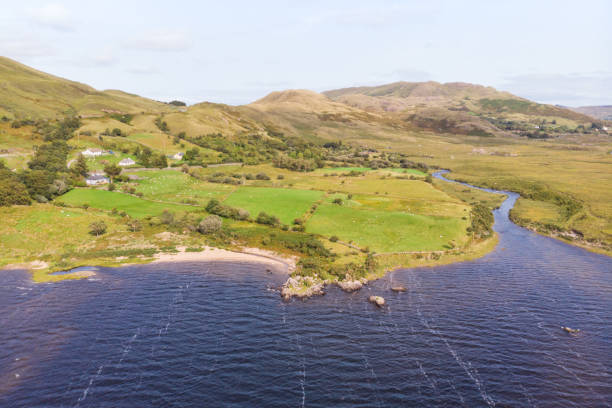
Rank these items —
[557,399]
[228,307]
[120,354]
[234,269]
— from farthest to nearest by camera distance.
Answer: [234,269]
[228,307]
[120,354]
[557,399]

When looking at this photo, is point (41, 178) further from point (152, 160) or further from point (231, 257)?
point (231, 257)

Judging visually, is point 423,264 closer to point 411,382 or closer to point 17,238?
point 411,382

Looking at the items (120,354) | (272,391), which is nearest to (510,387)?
(272,391)

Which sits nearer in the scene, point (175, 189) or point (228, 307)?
point (228, 307)

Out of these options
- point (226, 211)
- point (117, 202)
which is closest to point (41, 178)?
point (117, 202)

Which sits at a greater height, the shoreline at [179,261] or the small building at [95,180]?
the small building at [95,180]

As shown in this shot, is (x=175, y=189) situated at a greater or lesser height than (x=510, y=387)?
greater

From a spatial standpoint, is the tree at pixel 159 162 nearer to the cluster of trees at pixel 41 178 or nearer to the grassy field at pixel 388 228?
the cluster of trees at pixel 41 178

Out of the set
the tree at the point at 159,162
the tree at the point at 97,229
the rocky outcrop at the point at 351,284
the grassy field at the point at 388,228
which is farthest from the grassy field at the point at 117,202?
the rocky outcrop at the point at 351,284
